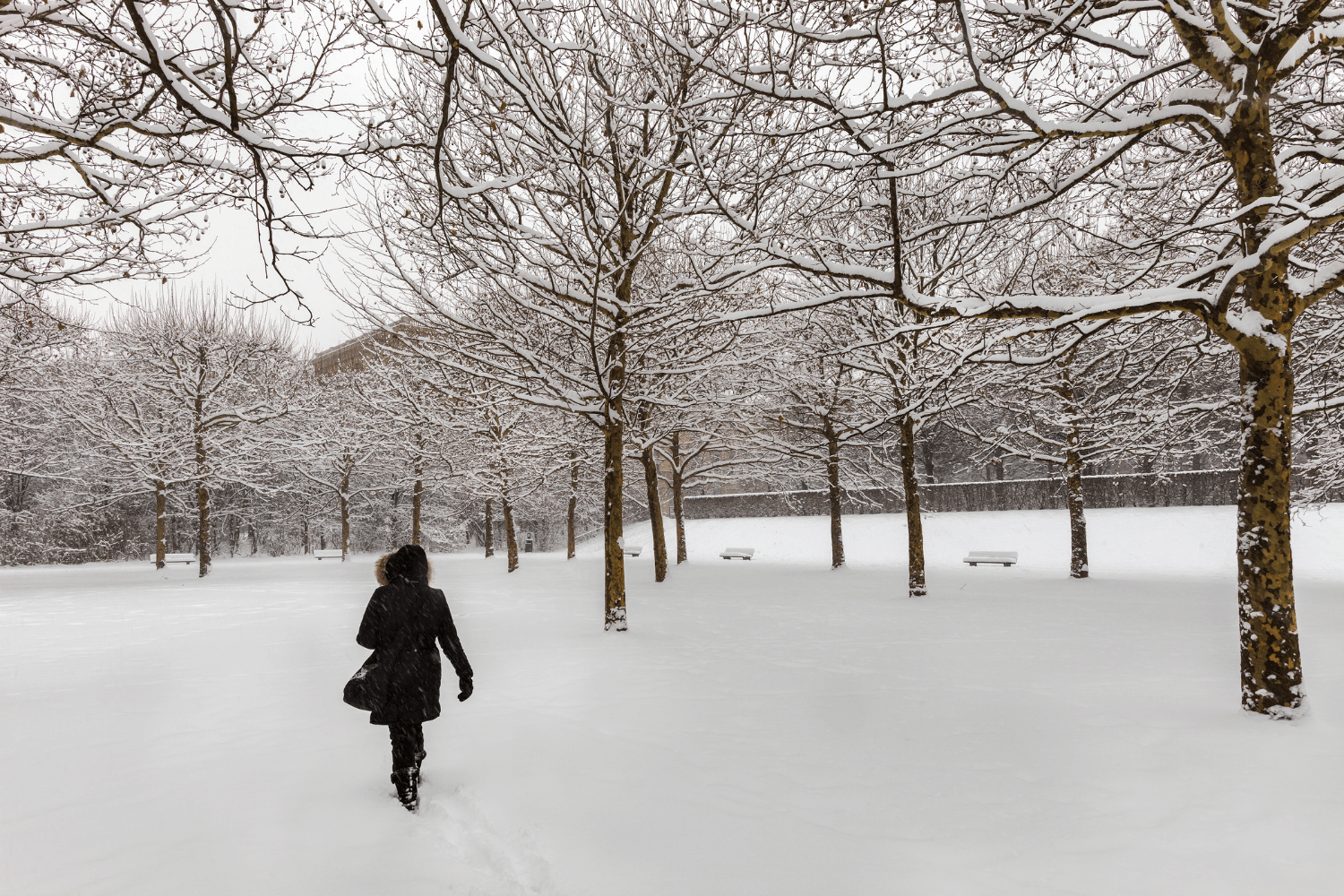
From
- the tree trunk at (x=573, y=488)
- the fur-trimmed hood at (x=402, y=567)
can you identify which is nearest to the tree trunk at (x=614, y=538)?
the fur-trimmed hood at (x=402, y=567)

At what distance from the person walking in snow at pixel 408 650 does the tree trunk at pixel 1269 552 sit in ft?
18.1

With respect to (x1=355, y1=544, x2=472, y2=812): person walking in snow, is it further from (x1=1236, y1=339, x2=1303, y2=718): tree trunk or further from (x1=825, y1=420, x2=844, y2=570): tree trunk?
(x1=825, y1=420, x2=844, y2=570): tree trunk

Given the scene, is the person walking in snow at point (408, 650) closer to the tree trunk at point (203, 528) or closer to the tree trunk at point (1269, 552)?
the tree trunk at point (1269, 552)

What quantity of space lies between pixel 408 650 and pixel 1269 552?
5936 mm

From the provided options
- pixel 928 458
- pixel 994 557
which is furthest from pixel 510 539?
pixel 928 458

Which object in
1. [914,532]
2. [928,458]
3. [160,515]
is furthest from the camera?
[928,458]

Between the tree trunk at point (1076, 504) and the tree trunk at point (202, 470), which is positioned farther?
the tree trunk at point (202, 470)

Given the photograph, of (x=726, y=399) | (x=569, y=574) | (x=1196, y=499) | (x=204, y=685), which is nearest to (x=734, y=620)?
(x=726, y=399)

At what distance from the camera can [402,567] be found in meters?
4.24

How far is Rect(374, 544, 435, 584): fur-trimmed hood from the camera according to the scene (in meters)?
4.23

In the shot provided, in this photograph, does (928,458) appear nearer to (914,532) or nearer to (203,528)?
(914,532)

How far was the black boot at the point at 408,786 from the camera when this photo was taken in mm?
3994

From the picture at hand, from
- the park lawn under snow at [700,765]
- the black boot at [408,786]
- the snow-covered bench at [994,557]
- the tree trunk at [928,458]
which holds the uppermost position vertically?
the tree trunk at [928,458]

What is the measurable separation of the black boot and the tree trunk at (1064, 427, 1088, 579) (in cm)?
1430
